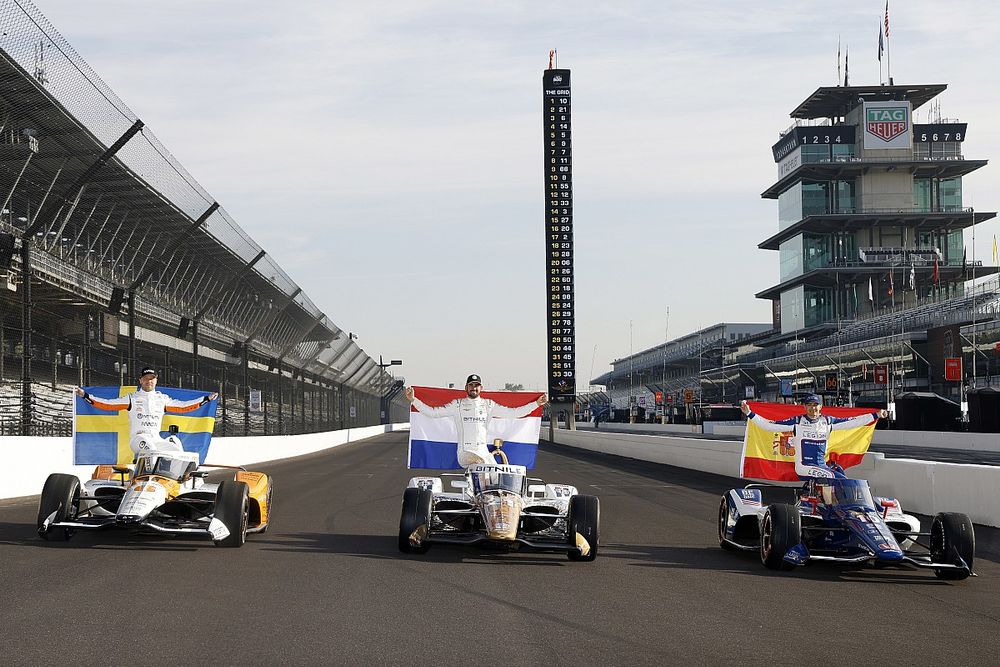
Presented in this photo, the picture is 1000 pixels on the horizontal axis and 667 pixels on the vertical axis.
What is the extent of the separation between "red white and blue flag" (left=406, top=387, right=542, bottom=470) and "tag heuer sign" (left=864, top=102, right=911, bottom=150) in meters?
111

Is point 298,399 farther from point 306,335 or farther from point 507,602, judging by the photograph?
point 507,602

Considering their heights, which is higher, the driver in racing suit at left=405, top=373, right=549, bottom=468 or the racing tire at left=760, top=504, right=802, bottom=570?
the driver in racing suit at left=405, top=373, right=549, bottom=468

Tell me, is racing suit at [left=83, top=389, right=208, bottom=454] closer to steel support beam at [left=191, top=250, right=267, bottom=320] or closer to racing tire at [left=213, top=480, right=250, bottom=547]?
racing tire at [left=213, top=480, right=250, bottom=547]

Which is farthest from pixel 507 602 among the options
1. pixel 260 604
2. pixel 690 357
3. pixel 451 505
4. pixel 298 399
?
pixel 690 357

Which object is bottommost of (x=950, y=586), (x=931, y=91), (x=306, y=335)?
(x=950, y=586)

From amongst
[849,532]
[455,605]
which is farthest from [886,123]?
[455,605]

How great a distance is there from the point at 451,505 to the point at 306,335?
32.7 m

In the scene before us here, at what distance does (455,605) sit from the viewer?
8672mm

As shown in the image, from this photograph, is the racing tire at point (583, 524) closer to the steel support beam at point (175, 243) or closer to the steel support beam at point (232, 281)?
the steel support beam at point (175, 243)

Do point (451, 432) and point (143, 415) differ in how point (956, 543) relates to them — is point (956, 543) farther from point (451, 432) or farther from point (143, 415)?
point (143, 415)

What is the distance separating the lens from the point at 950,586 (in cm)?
1044

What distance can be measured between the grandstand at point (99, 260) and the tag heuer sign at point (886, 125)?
304 ft

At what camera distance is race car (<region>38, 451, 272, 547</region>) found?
38.7 feet

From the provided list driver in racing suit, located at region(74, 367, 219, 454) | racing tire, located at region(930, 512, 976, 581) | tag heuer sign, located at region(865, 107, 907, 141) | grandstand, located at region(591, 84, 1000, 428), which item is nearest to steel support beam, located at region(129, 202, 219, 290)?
driver in racing suit, located at region(74, 367, 219, 454)
